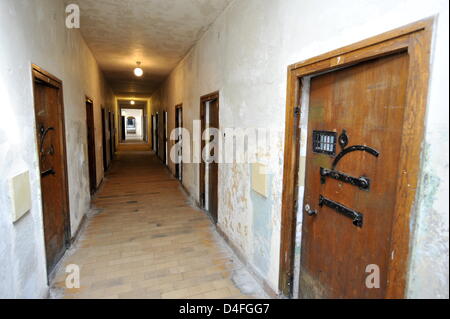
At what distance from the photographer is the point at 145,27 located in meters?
3.46

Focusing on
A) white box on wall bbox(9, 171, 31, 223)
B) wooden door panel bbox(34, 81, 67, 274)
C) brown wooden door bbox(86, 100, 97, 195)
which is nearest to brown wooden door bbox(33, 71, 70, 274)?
wooden door panel bbox(34, 81, 67, 274)

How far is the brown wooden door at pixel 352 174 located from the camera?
3.93 feet

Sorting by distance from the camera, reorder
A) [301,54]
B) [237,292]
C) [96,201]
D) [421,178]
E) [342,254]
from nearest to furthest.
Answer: [421,178] < [342,254] < [301,54] < [237,292] < [96,201]

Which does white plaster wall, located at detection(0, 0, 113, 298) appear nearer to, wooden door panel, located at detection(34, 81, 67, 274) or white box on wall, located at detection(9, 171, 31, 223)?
white box on wall, located at detection(9, 171, 31, 223)

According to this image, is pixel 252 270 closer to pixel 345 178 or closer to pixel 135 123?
pixel 345 178

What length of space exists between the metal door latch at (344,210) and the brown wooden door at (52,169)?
8.01 feet

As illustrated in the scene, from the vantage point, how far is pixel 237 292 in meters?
2.20

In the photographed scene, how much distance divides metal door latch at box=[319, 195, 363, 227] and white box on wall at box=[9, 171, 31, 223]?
196cm

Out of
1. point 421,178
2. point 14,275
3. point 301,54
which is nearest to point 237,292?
point 14,275

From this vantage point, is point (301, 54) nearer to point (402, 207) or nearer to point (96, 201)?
point (402, 207)

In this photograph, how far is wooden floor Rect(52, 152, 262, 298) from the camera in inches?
86.8

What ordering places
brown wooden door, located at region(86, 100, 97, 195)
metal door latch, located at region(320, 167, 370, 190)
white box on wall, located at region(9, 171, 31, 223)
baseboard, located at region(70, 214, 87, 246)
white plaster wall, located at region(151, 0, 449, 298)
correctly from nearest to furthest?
1. white plaster wall, located at region(151, 0, 449, 298)
2. metal door latch, located at region(320, 167, 370, 190)
3. white box on wall, located at region(9, 171, 31, 223)
4. baseboard, located at region(70, 214, 87, 246)
5. brown wooden door, located at region(86, 100, 97, 195)

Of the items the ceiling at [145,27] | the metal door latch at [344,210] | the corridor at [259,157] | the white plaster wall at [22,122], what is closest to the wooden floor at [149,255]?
the corridor at [259,157]
